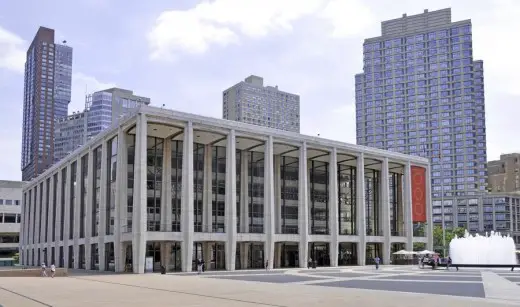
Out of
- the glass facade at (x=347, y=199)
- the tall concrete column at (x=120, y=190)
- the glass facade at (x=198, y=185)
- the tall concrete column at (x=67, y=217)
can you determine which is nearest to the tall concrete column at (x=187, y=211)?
the tall concrete column at (x=120, y=190)

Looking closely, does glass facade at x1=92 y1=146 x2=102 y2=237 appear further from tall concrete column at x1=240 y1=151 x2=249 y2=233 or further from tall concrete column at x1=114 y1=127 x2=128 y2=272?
tall concrete column at x1=240 y1=151 x2=249 y2=233

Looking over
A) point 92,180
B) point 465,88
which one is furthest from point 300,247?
point 465,88

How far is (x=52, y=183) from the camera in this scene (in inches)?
3898

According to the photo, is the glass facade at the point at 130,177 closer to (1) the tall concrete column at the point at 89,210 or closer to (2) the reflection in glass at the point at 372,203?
(1) the tall concrete column at the point at 89,210

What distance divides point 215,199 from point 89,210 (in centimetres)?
1644

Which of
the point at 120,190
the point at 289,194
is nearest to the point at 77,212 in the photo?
the point at 120,190

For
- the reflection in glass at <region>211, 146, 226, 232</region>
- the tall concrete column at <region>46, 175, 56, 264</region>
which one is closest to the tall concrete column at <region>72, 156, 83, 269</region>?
the tall concrete column at <region>46, 175, 56, 264</region>

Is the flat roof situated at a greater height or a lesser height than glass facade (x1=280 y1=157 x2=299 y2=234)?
greater

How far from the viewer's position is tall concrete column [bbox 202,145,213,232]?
72.1m

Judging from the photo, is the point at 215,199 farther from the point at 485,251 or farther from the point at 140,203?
the point at 485,251

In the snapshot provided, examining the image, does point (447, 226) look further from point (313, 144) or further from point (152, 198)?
point (152, 198)

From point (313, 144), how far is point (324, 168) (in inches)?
518

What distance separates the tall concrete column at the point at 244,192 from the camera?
245 ft

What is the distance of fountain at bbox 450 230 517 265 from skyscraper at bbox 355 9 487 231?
109 m
